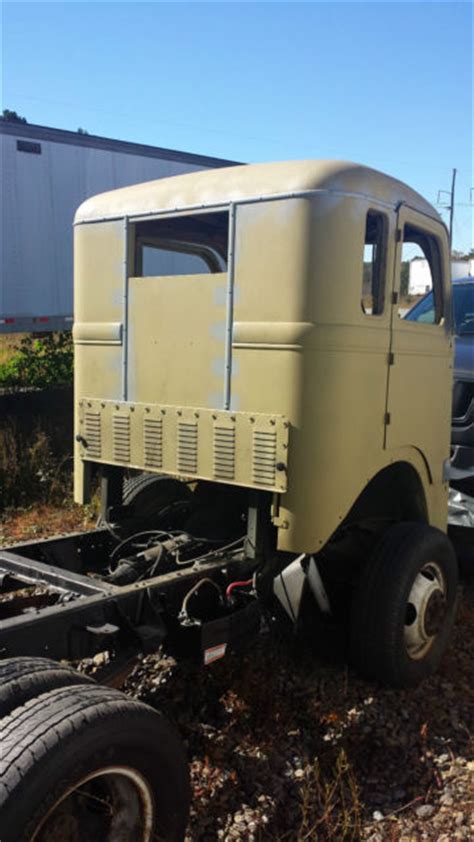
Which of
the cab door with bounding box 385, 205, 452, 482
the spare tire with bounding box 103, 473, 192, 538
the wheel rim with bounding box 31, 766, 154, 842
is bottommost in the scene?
the wheel rim with bounding box 31, 766, 154, 842

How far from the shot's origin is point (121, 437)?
157 inches

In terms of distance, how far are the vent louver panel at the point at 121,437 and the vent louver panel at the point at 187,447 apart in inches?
14.3

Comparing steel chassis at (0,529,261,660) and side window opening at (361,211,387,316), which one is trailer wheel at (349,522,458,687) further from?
side window opening at (361,211,387,316)

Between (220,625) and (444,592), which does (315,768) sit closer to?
(220,625)

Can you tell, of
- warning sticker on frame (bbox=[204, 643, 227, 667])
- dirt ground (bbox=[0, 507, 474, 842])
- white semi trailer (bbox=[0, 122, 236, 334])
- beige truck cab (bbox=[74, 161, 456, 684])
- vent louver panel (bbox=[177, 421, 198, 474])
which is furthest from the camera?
white semi trailer (bbox=[0, 122, 236, 334])

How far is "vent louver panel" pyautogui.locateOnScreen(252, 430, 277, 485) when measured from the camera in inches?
135

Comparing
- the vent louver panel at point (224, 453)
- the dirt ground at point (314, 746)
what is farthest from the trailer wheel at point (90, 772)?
the vent louver panel at point (224, 453)

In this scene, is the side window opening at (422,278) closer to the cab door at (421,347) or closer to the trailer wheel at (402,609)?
the cab door at (421,347)

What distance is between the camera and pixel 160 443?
384cm

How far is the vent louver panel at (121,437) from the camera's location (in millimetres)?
3969

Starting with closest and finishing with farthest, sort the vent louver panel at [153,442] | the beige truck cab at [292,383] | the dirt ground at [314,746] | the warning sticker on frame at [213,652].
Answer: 1. the dirt ground at [314,746]
2. the warning sticker on frame at [213,652]
3. the beige truck cab at [292,383]
4. the vent louver panel at [153,442]

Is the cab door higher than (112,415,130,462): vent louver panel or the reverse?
higher

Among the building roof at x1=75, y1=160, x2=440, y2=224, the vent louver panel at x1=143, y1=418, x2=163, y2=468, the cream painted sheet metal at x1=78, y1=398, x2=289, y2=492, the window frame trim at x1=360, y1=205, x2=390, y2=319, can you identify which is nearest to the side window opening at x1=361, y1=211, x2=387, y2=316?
the window frame trim at x1=360, y1=205, x2=390, y2=319

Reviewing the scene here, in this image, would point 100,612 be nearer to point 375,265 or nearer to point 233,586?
point 233,586
